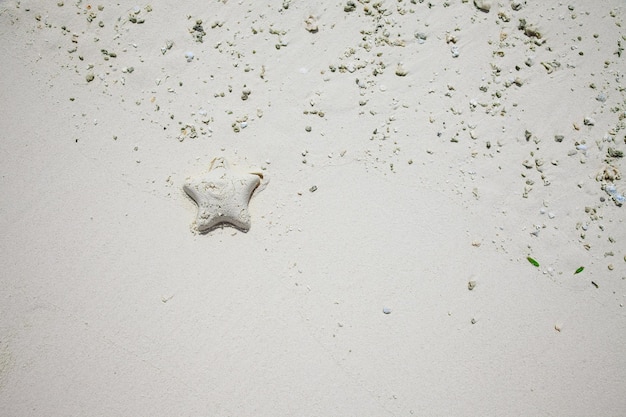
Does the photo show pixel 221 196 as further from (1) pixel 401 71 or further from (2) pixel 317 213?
(1) pixel 401 71

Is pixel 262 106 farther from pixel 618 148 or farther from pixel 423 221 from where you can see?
pixel 618 148

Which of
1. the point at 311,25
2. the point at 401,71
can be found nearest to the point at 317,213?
the point at 401,71

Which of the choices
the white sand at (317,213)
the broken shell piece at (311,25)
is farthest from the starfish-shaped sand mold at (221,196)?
the broken shell piece at (311,25)

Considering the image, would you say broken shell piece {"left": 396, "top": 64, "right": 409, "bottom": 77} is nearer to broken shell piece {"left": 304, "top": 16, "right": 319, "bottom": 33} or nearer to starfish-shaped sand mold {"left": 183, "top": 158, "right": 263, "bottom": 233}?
broken shell piece {"left": 304, "top": 16, "right": 319, "bottom": 33}

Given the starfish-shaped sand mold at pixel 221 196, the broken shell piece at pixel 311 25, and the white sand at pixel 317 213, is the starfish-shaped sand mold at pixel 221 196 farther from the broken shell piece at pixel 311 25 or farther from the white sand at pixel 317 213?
the broken shell piece at pixel 311 25

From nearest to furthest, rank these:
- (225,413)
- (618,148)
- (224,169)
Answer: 1. (225,413)
2. (224,169)
3. (618,148)

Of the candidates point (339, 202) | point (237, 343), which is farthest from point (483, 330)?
point (237, 343)

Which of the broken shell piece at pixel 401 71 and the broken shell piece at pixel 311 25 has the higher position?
the broken shell piece at pixel 311 25
